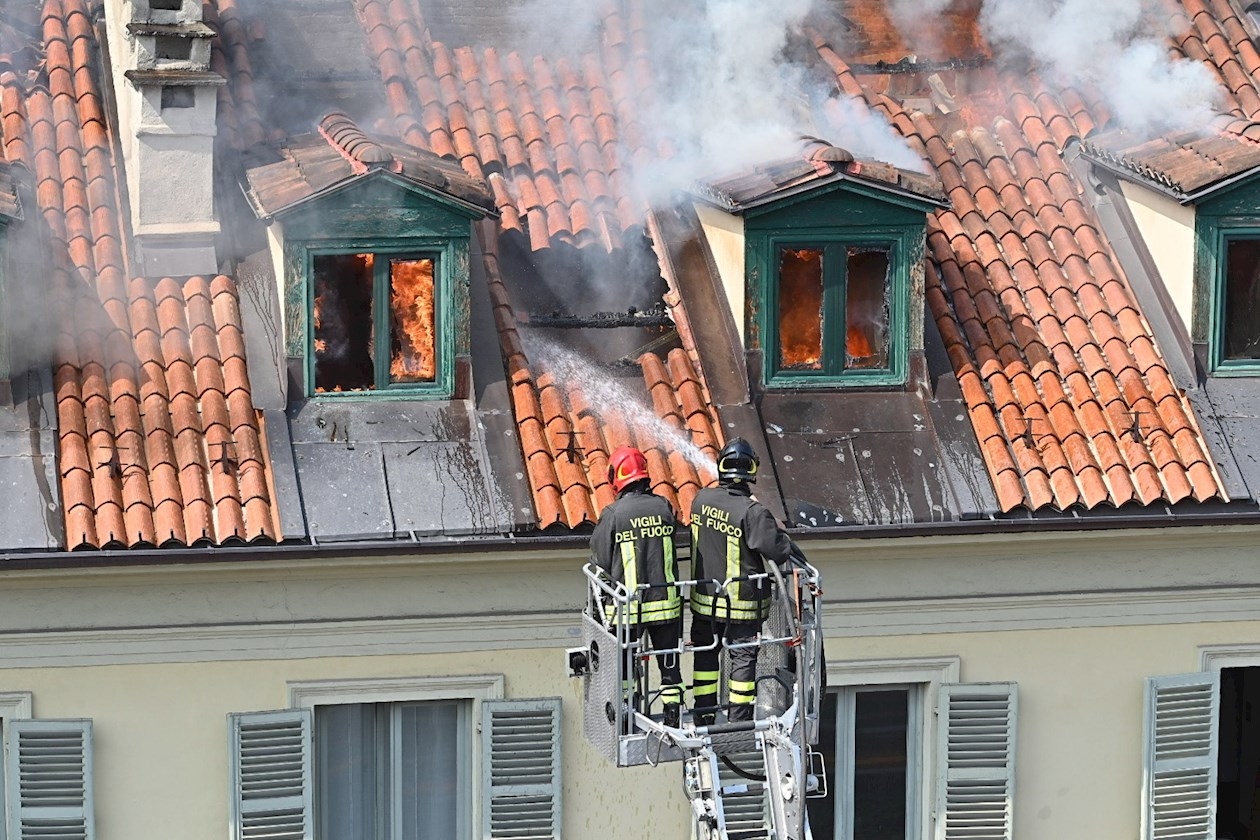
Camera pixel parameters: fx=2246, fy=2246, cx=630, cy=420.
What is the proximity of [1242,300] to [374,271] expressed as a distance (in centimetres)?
618

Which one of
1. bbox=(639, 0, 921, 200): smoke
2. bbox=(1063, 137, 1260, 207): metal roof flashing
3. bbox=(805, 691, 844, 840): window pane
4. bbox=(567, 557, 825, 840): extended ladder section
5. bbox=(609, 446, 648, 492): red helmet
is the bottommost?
bbox=(805, 691, 844, 840): window pane

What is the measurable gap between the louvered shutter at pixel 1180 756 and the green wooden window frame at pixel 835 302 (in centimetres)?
292

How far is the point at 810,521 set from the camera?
14.7 m

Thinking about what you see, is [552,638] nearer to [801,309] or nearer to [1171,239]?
[801,309]

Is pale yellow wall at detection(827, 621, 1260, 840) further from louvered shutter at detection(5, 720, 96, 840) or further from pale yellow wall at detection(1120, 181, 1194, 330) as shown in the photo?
louvered shutter at detection(5, 720, 96, 840)

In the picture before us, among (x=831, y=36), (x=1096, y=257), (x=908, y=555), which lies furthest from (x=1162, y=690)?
(x=831, y=36)

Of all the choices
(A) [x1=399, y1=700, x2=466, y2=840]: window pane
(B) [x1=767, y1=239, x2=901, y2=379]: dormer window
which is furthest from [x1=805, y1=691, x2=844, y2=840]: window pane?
(A) [x1=399, y1=700, x2=466, y2=840]: window pane

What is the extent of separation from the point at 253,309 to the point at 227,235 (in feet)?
2.19

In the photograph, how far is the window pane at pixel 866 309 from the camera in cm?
1545

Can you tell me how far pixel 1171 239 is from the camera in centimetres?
1603

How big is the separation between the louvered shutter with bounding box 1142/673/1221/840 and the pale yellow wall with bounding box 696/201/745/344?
154 inches

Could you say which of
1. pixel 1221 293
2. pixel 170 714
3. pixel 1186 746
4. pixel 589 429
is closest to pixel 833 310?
pixel 589 429

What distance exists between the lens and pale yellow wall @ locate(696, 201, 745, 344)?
1532 centimetres

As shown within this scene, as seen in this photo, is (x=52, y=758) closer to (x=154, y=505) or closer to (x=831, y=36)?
Answer: (x=154, y=505)
